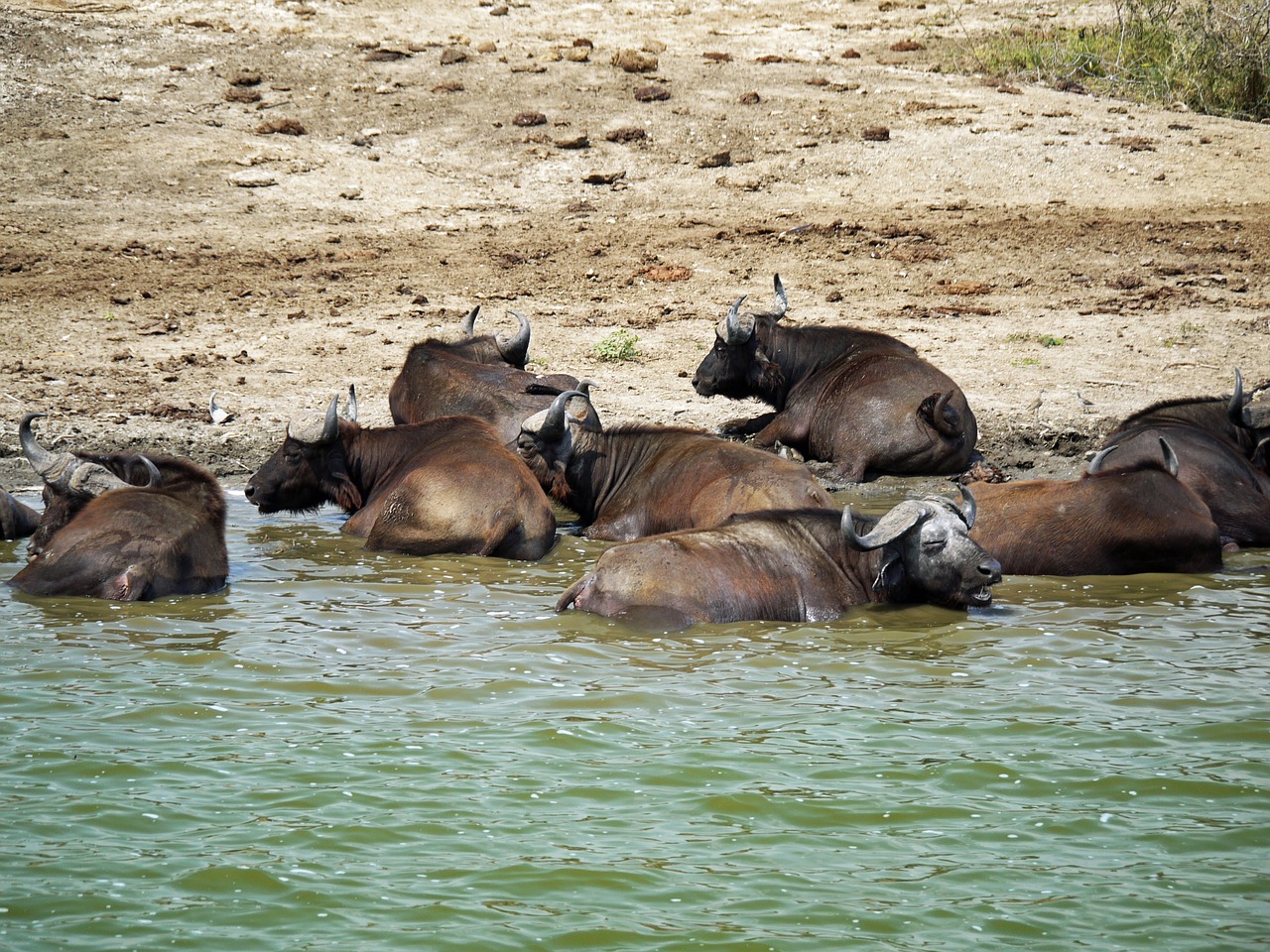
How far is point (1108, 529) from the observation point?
9.84 m

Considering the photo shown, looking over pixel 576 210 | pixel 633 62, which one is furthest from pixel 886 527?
pixel 633 62

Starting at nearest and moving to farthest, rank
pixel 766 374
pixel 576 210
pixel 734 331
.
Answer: pixel 734 331 < pixel 766 374 < pixel 576 210

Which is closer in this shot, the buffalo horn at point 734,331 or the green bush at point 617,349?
the buffalo horn at point 734,331

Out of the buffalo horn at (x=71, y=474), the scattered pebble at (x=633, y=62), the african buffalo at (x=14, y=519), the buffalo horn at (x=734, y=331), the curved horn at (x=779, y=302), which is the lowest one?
the african buffalo at (x=14, y=519)

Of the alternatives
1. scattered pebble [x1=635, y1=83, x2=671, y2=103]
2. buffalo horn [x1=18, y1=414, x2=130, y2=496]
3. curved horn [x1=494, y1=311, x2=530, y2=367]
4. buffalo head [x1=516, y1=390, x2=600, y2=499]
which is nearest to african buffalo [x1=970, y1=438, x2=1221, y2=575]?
buffalo head [x1=516, y1=390, x2=600, y2=499]

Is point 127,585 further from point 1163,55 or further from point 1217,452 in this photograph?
point 1163,55

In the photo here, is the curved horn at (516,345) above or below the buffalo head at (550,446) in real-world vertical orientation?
above

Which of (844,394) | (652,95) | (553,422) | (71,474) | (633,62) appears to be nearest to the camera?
(71,474)

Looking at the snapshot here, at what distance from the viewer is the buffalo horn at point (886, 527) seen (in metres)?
8.70

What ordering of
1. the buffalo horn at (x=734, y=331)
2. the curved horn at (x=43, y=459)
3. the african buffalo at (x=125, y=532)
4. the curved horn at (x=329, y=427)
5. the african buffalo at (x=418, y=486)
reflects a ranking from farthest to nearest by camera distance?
1. the buffalo horn at (x=734, y=331)
2. the curved horn at (x=329, y=427)
3. the african buffalo at (x=418, y=486)
4. the curved horn at (x=43, y=459)
5. the african buffalo at (x=125, y=532)

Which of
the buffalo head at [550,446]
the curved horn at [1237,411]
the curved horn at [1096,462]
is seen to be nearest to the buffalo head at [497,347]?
the buffalo head at [550,446]

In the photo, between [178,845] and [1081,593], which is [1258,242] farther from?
[178,845]

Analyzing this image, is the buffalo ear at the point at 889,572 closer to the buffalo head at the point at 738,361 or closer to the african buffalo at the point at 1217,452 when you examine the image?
the african buffalo at the point at 1217,452

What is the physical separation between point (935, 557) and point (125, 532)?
510 centimetres
